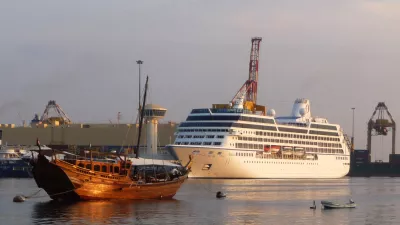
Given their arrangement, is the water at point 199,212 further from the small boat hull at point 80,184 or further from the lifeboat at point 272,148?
the lifeboat at point 272,148

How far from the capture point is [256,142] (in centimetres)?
13625

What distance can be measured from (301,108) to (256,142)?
23643mm

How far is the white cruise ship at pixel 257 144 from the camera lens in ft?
A: 418

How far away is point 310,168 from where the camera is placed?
14850 centimetres

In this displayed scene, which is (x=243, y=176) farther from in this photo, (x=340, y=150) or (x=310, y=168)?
(x=340, y=150)

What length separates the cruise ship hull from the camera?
4956 inches

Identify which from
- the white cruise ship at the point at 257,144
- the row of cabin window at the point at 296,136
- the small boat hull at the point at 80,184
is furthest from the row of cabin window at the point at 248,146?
the small boat hull at the point at 80,184

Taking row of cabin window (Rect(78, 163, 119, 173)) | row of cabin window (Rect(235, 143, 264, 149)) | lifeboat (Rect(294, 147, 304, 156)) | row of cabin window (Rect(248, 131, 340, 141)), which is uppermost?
row of cabin window (Rect(248, 131, 340, 141))

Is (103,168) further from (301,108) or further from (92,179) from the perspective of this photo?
(301,108)

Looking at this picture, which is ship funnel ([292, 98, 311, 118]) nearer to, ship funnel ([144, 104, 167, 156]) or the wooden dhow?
ship funnel ([144, 104, 167, 156])

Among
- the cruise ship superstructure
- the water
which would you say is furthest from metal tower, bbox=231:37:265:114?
the water

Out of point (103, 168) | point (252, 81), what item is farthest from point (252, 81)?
point (103, 168)

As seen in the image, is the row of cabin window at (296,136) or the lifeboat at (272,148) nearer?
the lifeboat at (272,148)

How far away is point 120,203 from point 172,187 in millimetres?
8022
